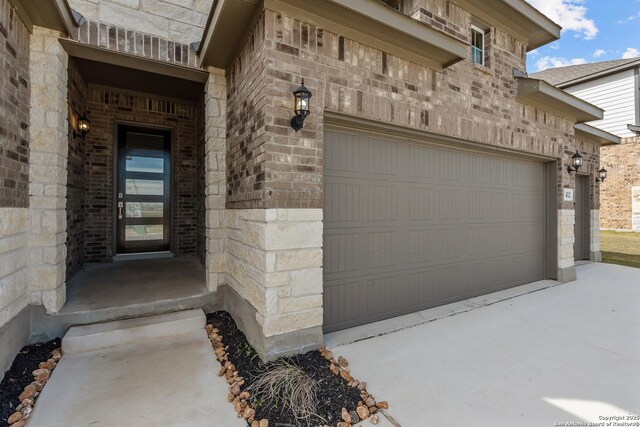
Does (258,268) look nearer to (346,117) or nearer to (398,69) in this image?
(346,117)

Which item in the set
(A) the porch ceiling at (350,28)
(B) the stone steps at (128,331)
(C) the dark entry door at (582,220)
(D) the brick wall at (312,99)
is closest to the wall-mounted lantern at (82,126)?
(A) the porch ceiling at (350,28)

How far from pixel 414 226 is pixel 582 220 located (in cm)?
713

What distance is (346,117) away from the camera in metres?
3.26

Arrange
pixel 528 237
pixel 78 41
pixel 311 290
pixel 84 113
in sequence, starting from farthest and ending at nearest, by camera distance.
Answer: pixel 528 237
pixel 84 113
pixel 78 41
pixel 311 290

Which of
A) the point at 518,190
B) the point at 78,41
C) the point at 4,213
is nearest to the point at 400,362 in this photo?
the point at 4,213

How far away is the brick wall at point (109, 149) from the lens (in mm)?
5488

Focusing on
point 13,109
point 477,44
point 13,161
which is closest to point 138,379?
point 13,161

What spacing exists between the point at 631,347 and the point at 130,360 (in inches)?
194

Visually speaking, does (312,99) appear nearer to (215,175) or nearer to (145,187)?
(215,175)

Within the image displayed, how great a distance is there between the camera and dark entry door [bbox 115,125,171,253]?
19.4 ft

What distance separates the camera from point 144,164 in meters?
6.14

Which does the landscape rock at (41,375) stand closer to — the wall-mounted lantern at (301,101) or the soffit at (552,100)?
the wall-mounted lantern at (301,101)

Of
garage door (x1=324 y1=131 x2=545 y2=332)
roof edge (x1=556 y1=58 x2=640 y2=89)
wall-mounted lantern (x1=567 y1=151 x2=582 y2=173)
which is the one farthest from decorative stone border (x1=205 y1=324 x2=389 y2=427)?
roof edge (x1=556 y1=58 x2=640 y2=89)

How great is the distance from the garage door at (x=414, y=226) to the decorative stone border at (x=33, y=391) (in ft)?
8.09
